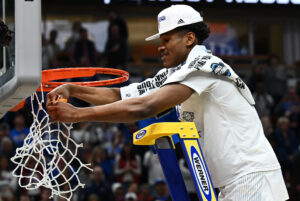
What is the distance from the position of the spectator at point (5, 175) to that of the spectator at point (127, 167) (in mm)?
1781

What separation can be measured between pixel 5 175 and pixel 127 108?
673cm

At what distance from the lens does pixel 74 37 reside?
12.8 metres

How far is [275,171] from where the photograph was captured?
3521 mm

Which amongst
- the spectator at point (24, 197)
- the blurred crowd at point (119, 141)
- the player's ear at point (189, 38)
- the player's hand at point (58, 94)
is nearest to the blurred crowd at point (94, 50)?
the blurred crowd at point (119, 141)

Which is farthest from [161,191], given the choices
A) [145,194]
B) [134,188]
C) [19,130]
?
[19,130]

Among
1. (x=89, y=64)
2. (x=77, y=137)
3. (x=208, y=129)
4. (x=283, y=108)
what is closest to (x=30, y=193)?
(x=77, y=137)

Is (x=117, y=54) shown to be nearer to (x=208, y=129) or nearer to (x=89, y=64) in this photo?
(x=89, y=64)

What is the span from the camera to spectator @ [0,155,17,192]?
9.44 metres

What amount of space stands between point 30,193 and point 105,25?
5.89 metres

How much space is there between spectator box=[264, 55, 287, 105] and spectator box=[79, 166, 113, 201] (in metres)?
4.90

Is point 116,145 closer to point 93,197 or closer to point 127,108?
point 93,197

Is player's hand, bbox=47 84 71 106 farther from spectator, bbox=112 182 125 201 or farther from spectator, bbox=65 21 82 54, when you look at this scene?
spectator, bbox=65 21 82 54

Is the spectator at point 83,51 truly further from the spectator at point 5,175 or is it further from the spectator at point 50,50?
the spectator at point 5,175

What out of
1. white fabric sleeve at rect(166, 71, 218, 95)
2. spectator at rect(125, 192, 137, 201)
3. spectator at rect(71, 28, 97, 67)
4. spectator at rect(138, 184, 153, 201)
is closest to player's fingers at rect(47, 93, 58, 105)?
white fabric sleeve at rect(166, 71, 218, 95)
